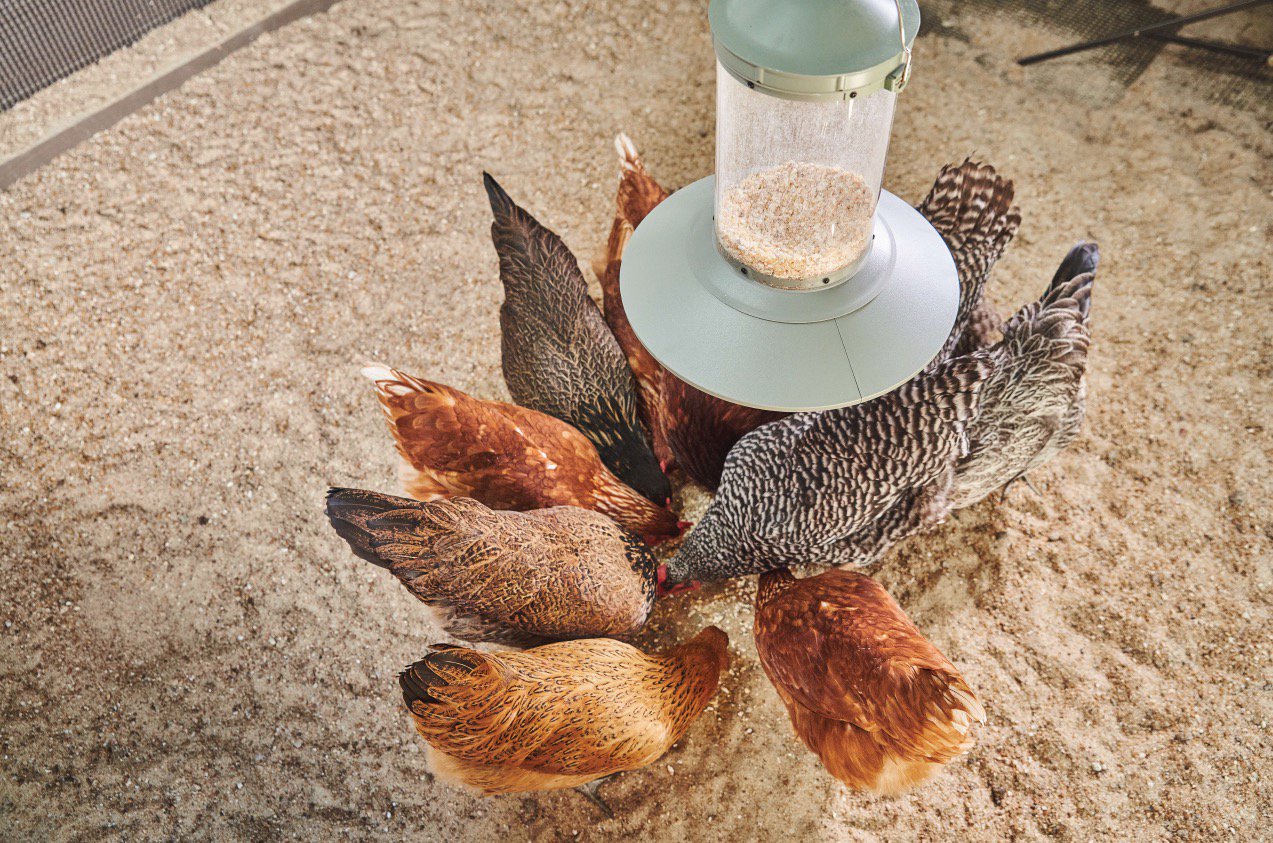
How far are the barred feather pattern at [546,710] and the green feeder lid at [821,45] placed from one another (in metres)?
1.52

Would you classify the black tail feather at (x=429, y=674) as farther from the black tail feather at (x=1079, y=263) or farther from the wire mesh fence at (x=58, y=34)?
the wire mesh fence at (x=58, y=34)

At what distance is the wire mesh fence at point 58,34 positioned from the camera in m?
3.89

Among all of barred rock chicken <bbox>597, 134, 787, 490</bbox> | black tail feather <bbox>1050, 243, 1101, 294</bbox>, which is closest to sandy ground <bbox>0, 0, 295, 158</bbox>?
barred rock chicken <bbox>597, 134, 787, 490</bbox>

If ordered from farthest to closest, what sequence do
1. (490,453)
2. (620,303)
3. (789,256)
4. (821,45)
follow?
(620,303) < (490,453) < (789,256) < (821,45)

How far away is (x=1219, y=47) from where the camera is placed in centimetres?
410

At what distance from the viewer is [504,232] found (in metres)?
2.77

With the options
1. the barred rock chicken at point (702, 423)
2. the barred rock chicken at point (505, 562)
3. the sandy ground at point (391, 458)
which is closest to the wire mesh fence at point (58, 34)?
the sandy ground at point (391, 458)

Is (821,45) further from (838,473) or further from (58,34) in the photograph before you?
(58,34)

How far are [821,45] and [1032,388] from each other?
1934 millimetres

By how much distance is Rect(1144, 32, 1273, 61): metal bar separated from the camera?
4098 mm

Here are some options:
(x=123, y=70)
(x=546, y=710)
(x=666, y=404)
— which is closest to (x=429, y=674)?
(x=546, y=710)

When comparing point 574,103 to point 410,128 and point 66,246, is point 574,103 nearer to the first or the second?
point 410,128

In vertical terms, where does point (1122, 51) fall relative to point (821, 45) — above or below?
below

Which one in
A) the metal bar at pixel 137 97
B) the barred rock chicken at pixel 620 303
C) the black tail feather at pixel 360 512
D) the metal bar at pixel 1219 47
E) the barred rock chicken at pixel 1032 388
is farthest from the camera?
the metal bar at pixel 1219 47
